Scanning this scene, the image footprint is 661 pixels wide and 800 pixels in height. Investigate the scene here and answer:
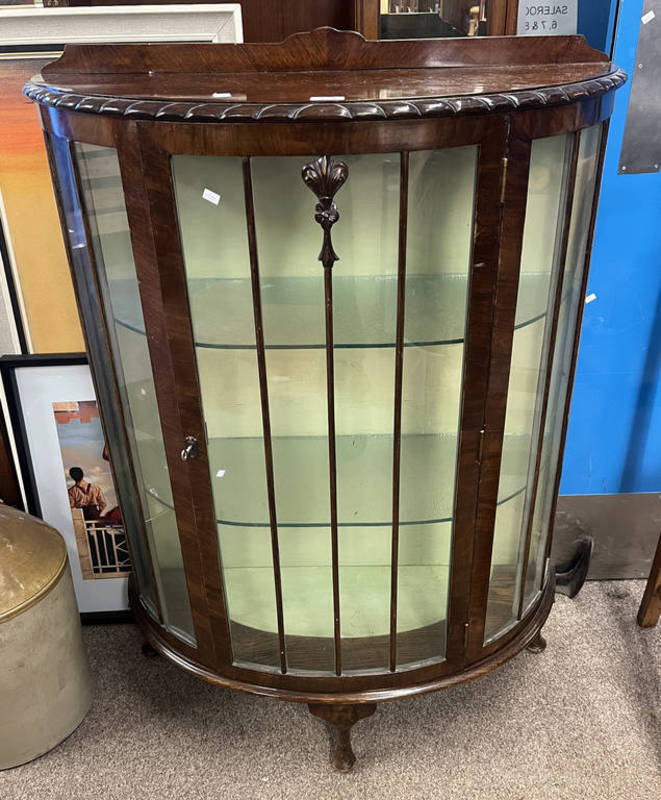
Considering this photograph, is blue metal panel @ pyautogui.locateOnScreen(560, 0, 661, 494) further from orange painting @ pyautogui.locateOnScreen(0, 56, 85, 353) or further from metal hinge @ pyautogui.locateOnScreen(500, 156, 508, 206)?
orange painting @ pyautogui.locateOnScreen(0, 56, 85, 353)

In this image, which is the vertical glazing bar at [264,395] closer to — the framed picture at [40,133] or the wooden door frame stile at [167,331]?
the wooden door frame stile at [167,331]

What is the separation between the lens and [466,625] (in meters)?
1.18

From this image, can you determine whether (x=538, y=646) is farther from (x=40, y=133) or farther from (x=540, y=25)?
(x=40, y=133)

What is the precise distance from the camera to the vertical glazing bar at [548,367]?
95 cm

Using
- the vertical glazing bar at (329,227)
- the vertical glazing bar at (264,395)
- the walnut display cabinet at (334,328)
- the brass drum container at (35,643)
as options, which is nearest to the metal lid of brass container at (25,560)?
the brass drum container at (35,643)

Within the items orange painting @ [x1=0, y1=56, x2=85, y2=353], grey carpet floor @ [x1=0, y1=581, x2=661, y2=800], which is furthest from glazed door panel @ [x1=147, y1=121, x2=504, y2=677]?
orange painting @ [x1=0, y1=56, x2=85, y2=353]

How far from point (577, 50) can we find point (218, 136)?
0.51 m

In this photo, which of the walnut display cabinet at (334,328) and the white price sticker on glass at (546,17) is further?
the white price sticker on glass at (546,17)

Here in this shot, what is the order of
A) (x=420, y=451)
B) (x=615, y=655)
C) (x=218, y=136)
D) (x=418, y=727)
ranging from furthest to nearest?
(x=615, y=655) < (x=418, y=727) < (x=420, y=451) < (x=218, y=136)

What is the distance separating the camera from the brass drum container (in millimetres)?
1227

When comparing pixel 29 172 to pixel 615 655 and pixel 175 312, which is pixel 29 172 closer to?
pixel 175 312

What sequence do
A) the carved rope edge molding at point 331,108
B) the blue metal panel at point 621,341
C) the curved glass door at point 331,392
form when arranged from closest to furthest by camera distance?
the carved rope edge molding at point 331,108 < the curved glass door at point 331,392 < the blue metal panel at point 621,341

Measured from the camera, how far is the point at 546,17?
119cm

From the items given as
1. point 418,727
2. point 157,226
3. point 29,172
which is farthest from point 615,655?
point 29,172
